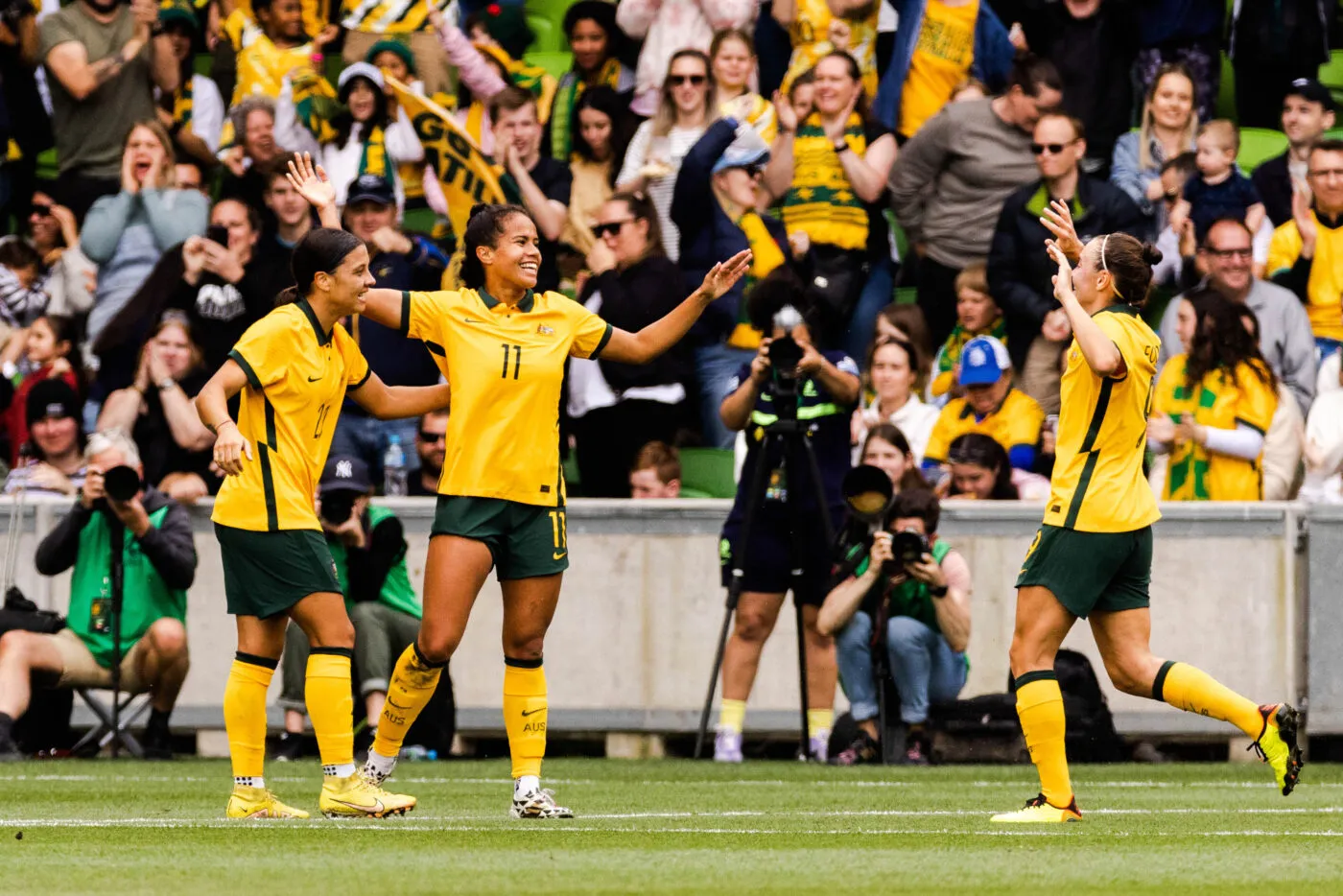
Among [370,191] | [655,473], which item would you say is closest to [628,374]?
[655,473]

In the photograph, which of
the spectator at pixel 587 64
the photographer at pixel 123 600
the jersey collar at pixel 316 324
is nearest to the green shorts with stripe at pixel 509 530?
the jersey collar at pixel 316 324

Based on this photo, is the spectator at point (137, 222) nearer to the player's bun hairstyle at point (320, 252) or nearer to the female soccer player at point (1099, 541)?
the player's bun hairstyle at point (320, 252)

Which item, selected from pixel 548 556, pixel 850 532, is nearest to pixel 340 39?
pixel 850 532

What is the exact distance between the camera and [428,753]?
528 inches

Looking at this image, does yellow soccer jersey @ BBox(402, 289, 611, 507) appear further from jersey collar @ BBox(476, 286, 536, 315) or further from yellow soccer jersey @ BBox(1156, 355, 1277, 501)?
yellow soccer jersey @ BBox(1156, 355, 1277, 501)

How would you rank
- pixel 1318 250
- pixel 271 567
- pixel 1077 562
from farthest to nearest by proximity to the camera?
pixel 1318 250 < pixel 271 567 < pixel 1077 562

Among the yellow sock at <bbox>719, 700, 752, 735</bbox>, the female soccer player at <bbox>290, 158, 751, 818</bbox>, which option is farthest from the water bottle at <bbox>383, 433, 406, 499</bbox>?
the female soccer player at <bbox>290, 158, 751, 818</bbox>

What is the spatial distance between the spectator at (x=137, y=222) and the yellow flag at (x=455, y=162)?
2.04 m

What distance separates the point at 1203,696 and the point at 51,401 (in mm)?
8199

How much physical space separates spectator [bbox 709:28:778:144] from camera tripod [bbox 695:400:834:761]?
3690mm

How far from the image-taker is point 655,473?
46.9 ft

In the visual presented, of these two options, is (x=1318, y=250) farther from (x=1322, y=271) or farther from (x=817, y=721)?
(x=817, y=721)

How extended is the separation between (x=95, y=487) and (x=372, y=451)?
217cm

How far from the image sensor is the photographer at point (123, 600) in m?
13.2
